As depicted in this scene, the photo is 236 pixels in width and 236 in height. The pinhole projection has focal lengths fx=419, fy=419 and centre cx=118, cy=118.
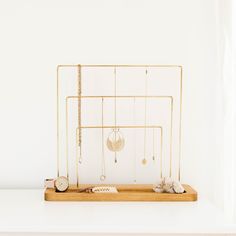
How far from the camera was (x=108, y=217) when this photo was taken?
4.25 feet

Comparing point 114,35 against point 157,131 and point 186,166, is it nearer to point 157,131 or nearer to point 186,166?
point 157,131

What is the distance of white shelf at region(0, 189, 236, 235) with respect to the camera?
1.21 meters

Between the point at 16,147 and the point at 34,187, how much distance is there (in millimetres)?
177

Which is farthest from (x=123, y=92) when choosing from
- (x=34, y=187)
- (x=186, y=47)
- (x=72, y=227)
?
(x=72, y=227)

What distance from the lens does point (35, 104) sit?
1.67 meters

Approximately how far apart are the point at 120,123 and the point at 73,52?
0.34m

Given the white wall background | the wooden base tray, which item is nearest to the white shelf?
the wooden base tray

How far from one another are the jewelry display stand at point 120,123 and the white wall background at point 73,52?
0.04m

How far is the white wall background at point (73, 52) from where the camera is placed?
65.3 inches

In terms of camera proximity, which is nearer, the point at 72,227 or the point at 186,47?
the point at 72,227

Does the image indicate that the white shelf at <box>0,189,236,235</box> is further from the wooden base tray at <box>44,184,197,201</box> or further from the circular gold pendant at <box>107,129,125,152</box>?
the circular gold pendant at <box>107,129,125,152</box>

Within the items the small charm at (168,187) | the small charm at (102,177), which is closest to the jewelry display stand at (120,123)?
the small charm at (102,177)

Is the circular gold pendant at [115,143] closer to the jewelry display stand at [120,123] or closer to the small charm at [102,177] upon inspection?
the jewelry display stand at [120,123]

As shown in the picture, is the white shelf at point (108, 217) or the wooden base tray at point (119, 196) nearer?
the white shelf at point (108, 217)
